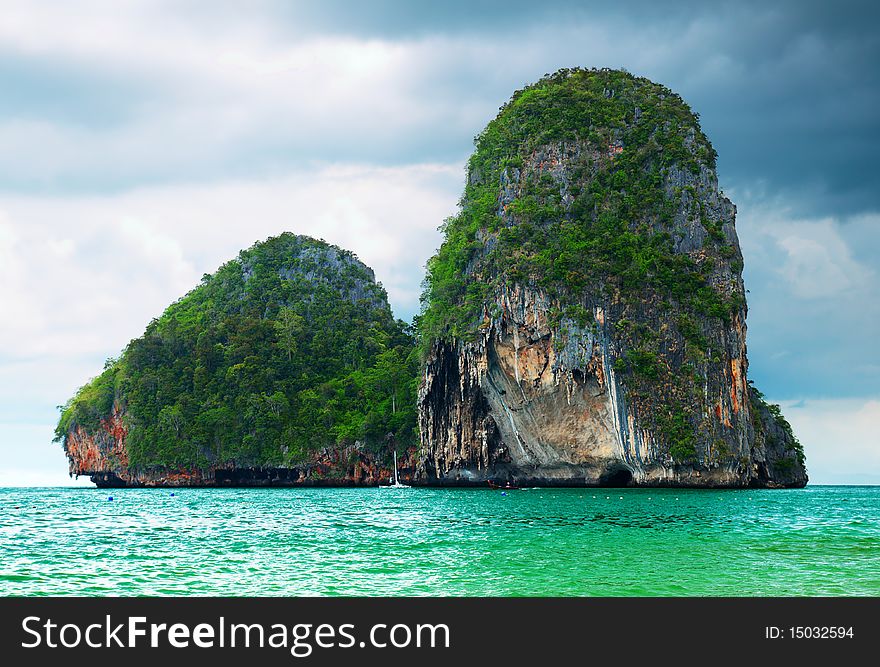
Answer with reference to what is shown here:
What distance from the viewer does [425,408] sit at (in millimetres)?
60094

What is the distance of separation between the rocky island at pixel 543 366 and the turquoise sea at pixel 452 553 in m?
19.6

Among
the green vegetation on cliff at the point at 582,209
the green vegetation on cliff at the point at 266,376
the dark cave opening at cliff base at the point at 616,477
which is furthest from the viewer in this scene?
the green vegetation on cliff at the point at 266,376

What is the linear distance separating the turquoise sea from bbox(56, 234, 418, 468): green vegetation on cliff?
136ft

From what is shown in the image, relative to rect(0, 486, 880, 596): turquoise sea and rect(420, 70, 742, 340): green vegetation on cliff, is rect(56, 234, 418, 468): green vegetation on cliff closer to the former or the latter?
rect(420, 70, 742, 340): green vegetation on cliff

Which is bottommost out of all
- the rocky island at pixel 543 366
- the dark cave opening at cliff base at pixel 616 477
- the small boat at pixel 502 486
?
the small boat at pixel 502 486

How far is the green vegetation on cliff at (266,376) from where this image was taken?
71750 millimetres

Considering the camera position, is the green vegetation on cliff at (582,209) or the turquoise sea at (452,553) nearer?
the turquoise sea at (452,553)

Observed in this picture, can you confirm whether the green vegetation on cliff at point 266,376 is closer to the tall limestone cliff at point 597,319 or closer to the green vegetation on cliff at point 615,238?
the tall limestone cliff at point 597,319

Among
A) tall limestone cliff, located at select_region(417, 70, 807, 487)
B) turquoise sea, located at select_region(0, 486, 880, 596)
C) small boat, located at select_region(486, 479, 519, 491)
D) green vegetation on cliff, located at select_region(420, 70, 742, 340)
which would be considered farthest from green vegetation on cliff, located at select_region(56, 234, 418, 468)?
turquoise sea, located at select_region(0, 486, 880, 596)

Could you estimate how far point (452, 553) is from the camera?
17906mm

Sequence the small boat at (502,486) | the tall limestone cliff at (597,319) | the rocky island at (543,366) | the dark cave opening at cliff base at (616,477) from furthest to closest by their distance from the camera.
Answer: the small boat at (502,486), the dark cave opening at cliff base at (616,477), the rocky island at (543,366), the tall limestone cliff at (597,319)

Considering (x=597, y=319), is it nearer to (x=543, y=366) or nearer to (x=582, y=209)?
(x=543, y=366)

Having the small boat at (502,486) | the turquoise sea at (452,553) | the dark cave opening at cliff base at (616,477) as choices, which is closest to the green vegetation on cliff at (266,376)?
the small boat at (502,486)
